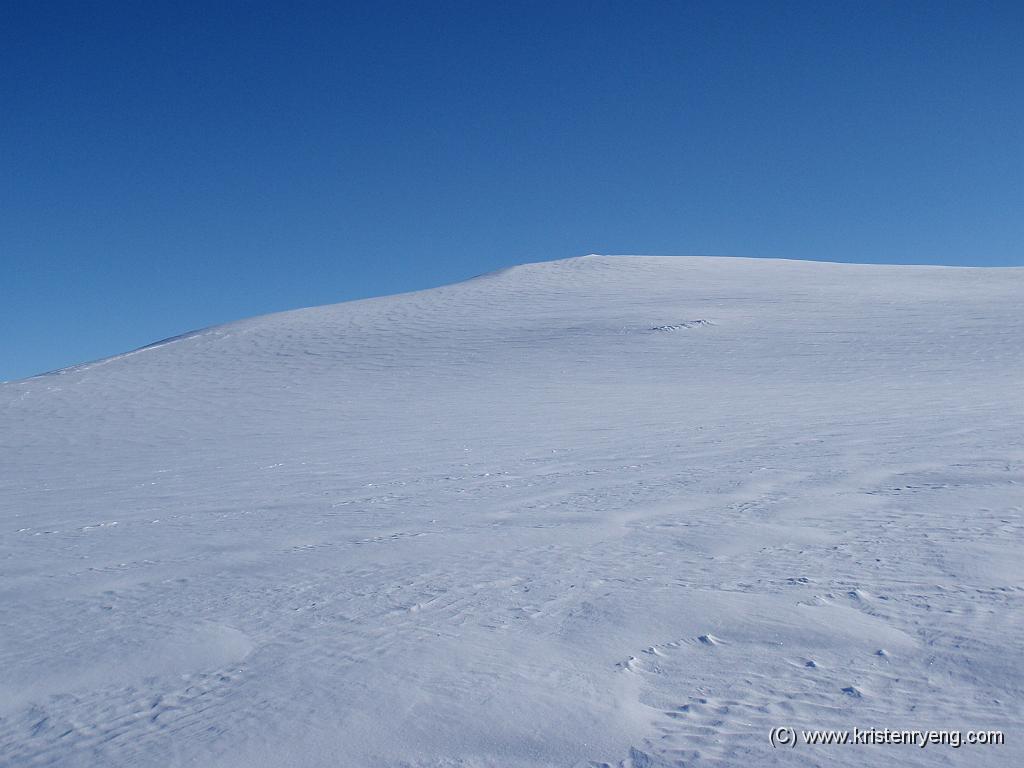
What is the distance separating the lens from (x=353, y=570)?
157 inches

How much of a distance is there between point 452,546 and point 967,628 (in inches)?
99.8

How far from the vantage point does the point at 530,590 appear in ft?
11.4

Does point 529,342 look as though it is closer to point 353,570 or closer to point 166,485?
point 166,485

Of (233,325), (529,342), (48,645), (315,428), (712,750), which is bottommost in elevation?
(712,750)

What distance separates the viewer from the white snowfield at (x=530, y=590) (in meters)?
2.34

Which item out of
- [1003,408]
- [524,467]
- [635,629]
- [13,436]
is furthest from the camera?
[13,436]

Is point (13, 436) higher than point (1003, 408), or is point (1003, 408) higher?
point (13, 436)

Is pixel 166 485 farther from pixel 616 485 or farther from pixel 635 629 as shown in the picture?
pixel 635 629

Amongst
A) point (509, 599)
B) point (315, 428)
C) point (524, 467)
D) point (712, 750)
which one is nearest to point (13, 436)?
point (315, 428)

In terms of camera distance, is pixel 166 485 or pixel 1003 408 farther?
pixel 1003 408

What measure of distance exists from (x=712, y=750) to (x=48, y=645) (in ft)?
8.78

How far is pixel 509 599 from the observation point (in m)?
3.38

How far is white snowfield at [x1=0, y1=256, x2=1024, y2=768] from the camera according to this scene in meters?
2.34

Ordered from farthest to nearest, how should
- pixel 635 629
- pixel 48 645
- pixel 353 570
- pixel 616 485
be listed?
pixel 616 485
pixel 353 570
pixel 48 645
pixel 635 629
